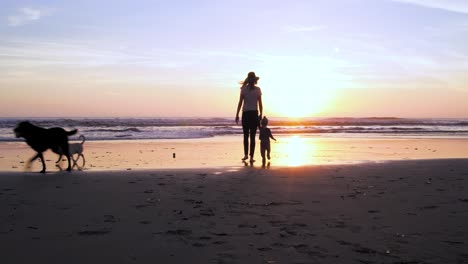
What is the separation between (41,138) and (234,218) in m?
6.01

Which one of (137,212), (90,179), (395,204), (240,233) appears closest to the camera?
(240,233)

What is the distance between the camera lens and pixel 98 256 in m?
3.33

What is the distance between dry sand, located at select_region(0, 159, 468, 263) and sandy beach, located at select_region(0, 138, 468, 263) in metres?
0.01

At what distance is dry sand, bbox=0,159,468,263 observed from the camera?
3400mm

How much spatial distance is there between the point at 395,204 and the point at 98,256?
11.1 feet

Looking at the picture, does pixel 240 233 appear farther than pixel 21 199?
No

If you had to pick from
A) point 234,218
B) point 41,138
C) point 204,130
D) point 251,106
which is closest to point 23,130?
point 41,138

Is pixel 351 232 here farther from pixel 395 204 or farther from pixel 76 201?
pixel 76 201

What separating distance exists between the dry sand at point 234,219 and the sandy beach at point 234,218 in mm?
10

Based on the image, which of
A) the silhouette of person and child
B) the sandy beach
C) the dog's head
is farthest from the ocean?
the sandy beach

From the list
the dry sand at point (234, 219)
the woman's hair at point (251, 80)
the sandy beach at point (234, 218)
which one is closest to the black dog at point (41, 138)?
the sandy beach at point (234, 218)

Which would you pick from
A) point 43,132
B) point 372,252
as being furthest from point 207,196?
point 43,132

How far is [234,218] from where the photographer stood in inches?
177

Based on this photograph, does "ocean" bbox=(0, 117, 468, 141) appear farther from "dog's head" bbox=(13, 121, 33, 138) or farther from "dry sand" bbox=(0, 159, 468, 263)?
"dry sand" bbox=(0, 159, 468, 263)
